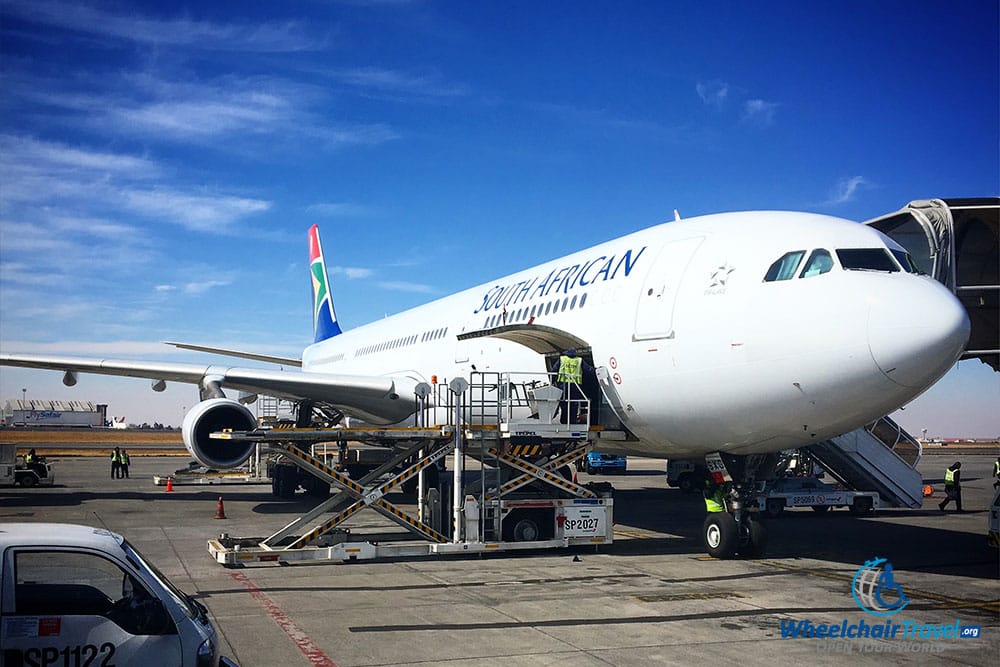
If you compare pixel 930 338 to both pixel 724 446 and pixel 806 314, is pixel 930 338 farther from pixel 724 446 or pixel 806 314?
pixel 724 446

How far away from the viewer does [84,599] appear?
18.1 feet

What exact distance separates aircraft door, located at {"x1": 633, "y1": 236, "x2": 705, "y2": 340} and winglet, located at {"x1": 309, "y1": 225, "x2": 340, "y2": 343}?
24.1 metres

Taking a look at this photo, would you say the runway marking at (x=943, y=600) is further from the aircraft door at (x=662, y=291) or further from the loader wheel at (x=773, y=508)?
the loader wheel at (x=773, y=508)

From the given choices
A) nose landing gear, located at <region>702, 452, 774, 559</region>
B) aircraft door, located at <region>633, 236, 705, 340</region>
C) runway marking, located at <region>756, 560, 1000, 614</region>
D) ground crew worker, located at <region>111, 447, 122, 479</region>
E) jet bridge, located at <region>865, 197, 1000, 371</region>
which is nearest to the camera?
runway marking, located at <region>756, 560, 1000, 614</region>

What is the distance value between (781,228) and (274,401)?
55.2 feet

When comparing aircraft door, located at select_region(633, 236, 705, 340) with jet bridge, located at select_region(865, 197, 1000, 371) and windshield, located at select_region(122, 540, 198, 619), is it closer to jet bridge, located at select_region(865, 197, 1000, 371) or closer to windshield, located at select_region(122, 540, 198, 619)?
jet bridge, located at select_region(865, 197, 1000, 371)

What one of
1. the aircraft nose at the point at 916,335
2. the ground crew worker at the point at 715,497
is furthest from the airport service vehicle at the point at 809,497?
the aircraft nose at the point at 916,335

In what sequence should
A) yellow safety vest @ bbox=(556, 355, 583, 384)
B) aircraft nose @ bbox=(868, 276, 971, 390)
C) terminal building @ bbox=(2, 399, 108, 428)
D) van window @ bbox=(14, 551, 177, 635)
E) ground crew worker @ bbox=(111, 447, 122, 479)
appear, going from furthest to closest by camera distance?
1. terminal building @ bbox=(2, 399, 108, 428)
2. ground crew worker @ bbox=(111, 447, 122, 479)
3. yellow safety vest @ bbox=(556, 355, 583, 384)
4. aircraft nose @ bbox=(868, 276, 971, 390)
5. van window @ bbox=(14, 551, 177, 635)

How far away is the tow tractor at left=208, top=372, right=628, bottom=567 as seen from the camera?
42.6 feet

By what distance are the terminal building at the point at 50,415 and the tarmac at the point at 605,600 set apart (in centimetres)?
13104

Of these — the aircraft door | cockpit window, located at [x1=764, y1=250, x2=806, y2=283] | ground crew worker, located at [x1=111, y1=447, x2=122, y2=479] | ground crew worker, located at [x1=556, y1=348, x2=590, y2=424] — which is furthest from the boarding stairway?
ground crew worker, located at [x1=111, y1=447, x2=122, y2=479]

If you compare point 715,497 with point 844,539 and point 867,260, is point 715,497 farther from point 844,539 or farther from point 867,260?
point 844,539

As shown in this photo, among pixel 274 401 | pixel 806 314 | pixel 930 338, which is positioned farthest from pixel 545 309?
pixel 274 401

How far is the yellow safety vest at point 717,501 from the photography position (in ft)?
42.0
